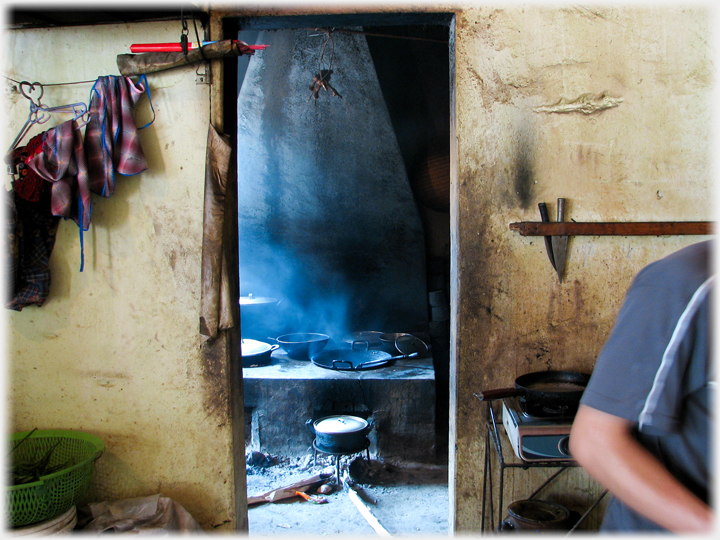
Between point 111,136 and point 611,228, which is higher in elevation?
point 111,136

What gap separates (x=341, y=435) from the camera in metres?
4.07

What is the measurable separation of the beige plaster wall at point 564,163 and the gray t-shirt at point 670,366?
1.43 metres

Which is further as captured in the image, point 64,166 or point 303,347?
point 303,347

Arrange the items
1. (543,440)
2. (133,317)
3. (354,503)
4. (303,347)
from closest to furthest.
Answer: (543,440) < (133,317) < (354,503) < (303,347)

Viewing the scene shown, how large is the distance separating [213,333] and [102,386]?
0.74 metres

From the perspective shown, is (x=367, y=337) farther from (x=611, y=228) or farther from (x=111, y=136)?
(x=111, y=136)

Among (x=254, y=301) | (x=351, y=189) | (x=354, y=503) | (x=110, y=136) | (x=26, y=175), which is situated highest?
(x=351, y=189)

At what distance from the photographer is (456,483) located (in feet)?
8.48

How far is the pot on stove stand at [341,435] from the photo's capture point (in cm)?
407

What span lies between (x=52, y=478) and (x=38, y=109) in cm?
185

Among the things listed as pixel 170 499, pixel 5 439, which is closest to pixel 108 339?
pixel 5 439

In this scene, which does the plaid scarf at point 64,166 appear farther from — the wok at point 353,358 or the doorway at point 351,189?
the doorway at point 351,189

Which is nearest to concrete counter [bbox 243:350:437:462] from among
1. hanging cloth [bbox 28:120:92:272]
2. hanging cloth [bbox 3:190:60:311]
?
hanging cloth [bbox 3:190:60:311]

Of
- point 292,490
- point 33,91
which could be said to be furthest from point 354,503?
point 33,91
